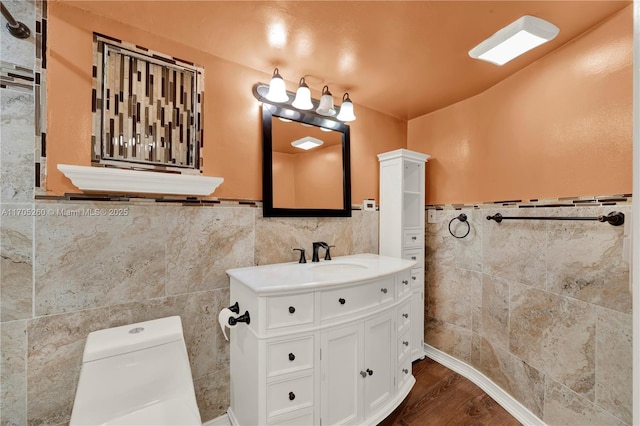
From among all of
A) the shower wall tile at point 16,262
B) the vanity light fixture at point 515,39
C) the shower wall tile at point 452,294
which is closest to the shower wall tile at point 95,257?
the shower wall tile at point 16,262

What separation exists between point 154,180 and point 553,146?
93.1 inches

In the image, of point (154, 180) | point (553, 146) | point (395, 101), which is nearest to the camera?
point (154, 180)

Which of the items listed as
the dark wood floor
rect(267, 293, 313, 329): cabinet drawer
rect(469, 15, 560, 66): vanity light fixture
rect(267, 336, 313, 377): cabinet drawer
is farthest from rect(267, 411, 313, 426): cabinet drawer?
rect(469, 15, 560, 66): vanity light fixture

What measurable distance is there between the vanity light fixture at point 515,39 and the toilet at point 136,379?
230cm

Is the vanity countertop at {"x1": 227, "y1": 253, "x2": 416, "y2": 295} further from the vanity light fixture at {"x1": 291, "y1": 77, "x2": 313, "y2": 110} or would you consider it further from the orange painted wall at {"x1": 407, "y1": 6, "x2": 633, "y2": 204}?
the vanity light fixture at {"x1": 291, "y1": 77, "x2": 313, "y2": 110}

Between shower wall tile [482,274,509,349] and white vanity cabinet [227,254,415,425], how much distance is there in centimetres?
84

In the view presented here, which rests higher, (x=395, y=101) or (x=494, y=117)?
(x=395, y=101)

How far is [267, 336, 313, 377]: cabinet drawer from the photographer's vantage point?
1288 millimetres

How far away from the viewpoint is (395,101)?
2.34m

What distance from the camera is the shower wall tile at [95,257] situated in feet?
4.00

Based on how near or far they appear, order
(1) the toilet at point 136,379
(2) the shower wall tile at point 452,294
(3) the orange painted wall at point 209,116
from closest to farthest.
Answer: (1) the toilet at point 136,379 → (3) the orange painted wall at point 209,116 → (2) the shower wall tile at point 452,294

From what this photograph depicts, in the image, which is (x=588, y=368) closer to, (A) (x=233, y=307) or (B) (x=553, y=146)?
(B) (x=553, y=146)

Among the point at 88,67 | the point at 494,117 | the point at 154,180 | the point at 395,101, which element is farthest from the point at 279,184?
the point at 494,117

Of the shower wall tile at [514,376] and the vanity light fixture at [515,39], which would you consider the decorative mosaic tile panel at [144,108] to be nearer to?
the vanity light fixture at [515,39]
